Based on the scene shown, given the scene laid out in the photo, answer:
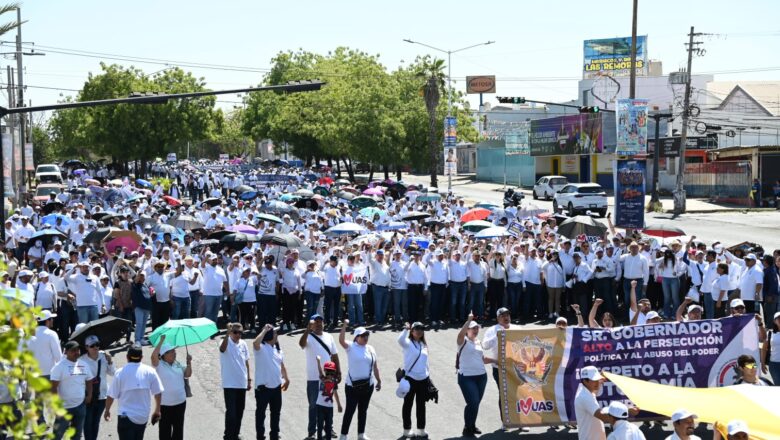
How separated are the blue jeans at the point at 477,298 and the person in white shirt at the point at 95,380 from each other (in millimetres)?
9952

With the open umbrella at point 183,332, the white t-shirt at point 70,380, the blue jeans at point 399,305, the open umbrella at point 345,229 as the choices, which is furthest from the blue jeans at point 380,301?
the white t-shirt at point 70,380

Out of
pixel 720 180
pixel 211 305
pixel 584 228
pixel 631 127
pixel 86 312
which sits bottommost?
pixel 211 305

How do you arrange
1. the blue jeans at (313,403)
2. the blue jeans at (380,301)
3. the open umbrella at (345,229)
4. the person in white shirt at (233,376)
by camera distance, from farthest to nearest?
1. the open umbrella at (345,229)
2. the blue jeans at (380,301)
3. the blue jeans at (313,403)
4. the person in white shirt at (233,376)

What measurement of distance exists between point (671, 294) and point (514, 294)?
124 inches

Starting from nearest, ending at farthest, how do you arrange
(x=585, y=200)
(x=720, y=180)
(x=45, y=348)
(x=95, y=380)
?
(x=95, y=380)
(x=45, y=348)
(x=585, y=200)
(x=720, y=180)

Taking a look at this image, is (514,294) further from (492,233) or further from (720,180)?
(720,180)

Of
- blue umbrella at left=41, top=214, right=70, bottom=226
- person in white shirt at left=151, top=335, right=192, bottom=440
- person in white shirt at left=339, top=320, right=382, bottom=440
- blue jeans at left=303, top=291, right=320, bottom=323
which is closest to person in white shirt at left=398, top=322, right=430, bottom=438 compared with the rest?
person in white shirt at left=339, top=320, right=382, bottom=440

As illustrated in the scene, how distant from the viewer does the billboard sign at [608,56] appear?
89.7 m

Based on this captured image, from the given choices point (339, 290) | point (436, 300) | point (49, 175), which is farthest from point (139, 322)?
point (49, 175)

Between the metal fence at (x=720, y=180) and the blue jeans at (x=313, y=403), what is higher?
the metal fence at (x=720, y=180)

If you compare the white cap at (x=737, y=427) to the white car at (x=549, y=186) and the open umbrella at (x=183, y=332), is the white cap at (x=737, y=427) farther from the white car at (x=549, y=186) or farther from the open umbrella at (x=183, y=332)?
the white car at (x=549, y=186)

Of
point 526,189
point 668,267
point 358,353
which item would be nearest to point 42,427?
point 358,353

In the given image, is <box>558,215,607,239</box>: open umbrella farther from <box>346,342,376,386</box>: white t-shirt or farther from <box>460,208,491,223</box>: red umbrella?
<box>346,342,376,386</box>: white t-shirt

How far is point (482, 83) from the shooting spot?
11131 centimetres
